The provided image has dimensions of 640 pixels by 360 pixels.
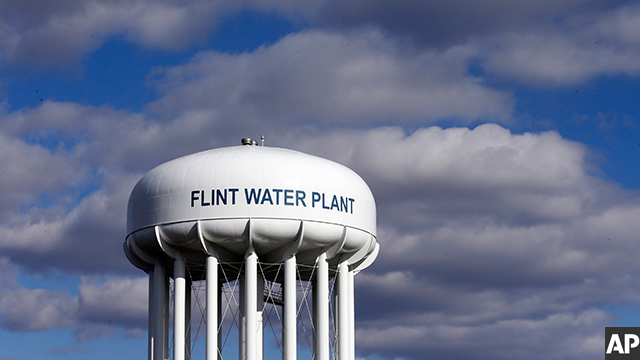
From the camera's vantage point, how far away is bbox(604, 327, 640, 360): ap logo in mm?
33906

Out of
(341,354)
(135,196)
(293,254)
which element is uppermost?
(135,196)

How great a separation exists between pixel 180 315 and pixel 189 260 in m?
2.08

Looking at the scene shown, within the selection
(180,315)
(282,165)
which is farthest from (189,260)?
(282,165)

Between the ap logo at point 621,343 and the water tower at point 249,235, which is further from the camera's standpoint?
the water tower at point 249,235

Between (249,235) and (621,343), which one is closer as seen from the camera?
(621,343)

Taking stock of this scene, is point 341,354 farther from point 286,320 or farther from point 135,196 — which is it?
point 135,196

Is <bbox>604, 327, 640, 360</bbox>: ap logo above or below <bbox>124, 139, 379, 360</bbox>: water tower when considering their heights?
below

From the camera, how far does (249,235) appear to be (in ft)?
118

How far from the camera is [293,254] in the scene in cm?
3666

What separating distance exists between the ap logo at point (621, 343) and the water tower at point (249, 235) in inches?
369

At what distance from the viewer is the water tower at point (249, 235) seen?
3609cm

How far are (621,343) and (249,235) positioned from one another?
42.1ft

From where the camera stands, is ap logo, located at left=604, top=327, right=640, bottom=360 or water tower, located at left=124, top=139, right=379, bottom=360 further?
water tower, located at left=124, top=139, right=379, bottom=360

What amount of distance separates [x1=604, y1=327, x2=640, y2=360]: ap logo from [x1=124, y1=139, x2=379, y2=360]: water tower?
30.7 ft
